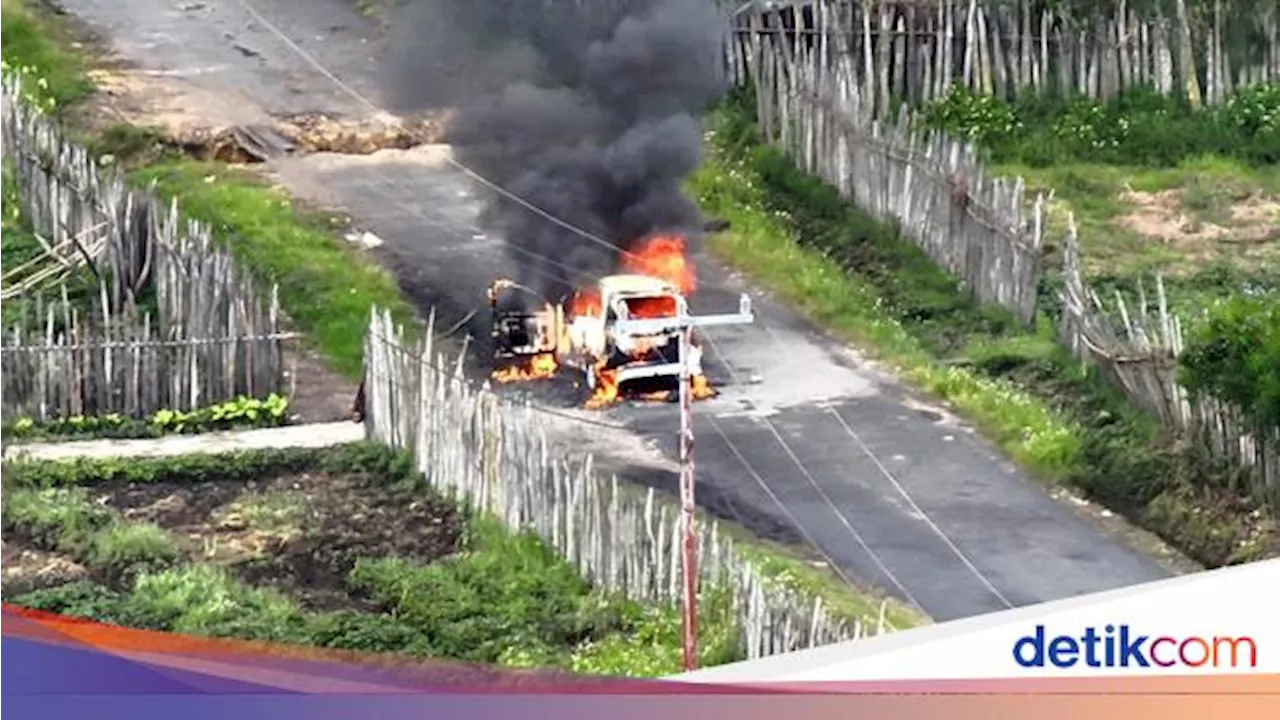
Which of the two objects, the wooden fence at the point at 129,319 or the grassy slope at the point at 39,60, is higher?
the grassy slope at the point at 39,60

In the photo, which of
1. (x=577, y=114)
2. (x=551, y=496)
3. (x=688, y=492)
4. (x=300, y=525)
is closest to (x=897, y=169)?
(x=577, y=114)

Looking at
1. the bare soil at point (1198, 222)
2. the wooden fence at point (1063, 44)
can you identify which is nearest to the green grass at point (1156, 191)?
the bare soil at point (1198, 222)

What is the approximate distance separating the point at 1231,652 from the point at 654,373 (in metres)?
1.63

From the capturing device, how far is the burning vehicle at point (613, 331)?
25.3ft

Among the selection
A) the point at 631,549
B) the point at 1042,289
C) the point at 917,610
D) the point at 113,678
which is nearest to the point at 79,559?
the point at 113,678

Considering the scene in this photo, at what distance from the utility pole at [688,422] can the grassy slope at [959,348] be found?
301mm

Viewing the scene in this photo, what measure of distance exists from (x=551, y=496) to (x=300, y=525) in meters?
0.63

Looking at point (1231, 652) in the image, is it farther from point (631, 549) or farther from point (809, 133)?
point (809, 133)

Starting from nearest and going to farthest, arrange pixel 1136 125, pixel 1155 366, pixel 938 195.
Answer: pixel 1155 366 < pixel 938 195 < pixel 1136 125

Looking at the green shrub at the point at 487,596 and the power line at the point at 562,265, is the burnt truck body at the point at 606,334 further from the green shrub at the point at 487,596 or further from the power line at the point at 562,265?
the green shrub at the point at 487,596

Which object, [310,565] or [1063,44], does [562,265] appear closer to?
[310,565]

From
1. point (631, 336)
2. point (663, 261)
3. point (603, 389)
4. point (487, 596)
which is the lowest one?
point (487, 596)

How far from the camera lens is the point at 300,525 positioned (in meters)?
7.54

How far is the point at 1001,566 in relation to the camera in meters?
7.44
